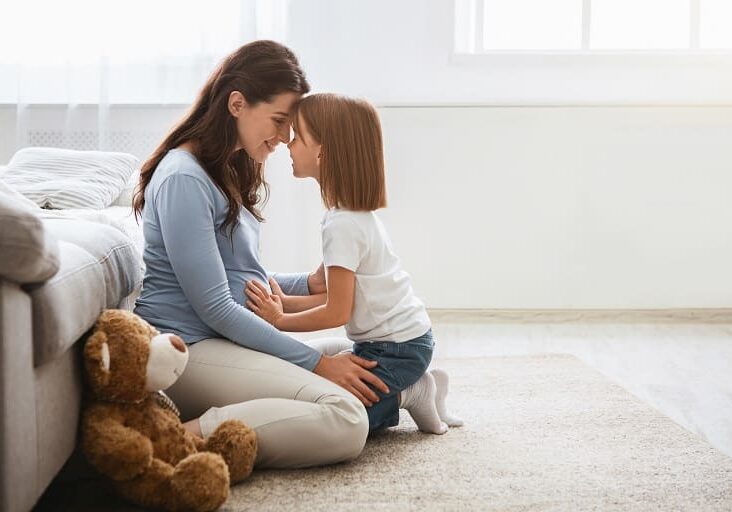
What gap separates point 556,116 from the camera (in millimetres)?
3359

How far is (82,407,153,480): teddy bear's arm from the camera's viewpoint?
128cm

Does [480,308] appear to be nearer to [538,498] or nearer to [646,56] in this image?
[646,56]

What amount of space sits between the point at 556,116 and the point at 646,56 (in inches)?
15.2

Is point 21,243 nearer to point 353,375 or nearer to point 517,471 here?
point 353,375

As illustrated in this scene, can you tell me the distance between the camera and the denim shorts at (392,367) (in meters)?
1.73

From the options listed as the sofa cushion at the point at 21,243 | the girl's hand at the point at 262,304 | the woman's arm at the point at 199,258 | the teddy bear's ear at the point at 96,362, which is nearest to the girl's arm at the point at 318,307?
the girl's hand at the point at 262,304

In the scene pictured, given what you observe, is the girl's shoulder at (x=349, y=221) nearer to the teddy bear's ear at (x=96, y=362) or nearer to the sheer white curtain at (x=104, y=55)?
the teddy bear's ear at (x=96, y=362)

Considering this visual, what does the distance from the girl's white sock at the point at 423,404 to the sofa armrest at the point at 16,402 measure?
2.62 feet

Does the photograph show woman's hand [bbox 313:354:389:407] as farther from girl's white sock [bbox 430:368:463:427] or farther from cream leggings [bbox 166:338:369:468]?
girl's white sock [bbox 430:368:463:427]

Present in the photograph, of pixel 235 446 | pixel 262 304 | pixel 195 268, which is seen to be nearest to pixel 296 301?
pixel 262 304

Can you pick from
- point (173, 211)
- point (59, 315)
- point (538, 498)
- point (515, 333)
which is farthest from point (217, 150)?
point (515, 333)

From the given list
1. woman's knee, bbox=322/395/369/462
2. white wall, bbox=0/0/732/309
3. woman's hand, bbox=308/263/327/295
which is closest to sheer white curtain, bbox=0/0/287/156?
white wall, bbox=0/0/732/309

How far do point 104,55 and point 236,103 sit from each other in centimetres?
183

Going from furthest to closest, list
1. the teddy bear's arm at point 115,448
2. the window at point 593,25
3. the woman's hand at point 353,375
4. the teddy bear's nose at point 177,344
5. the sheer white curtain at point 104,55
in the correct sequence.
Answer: the window at point 593,25 → the sheer white curtain at point 104,55 → the woman's hand at point 353,375 → the teddy bear's nose at point 177,344 → the teddy bear's arm at point 115,448
